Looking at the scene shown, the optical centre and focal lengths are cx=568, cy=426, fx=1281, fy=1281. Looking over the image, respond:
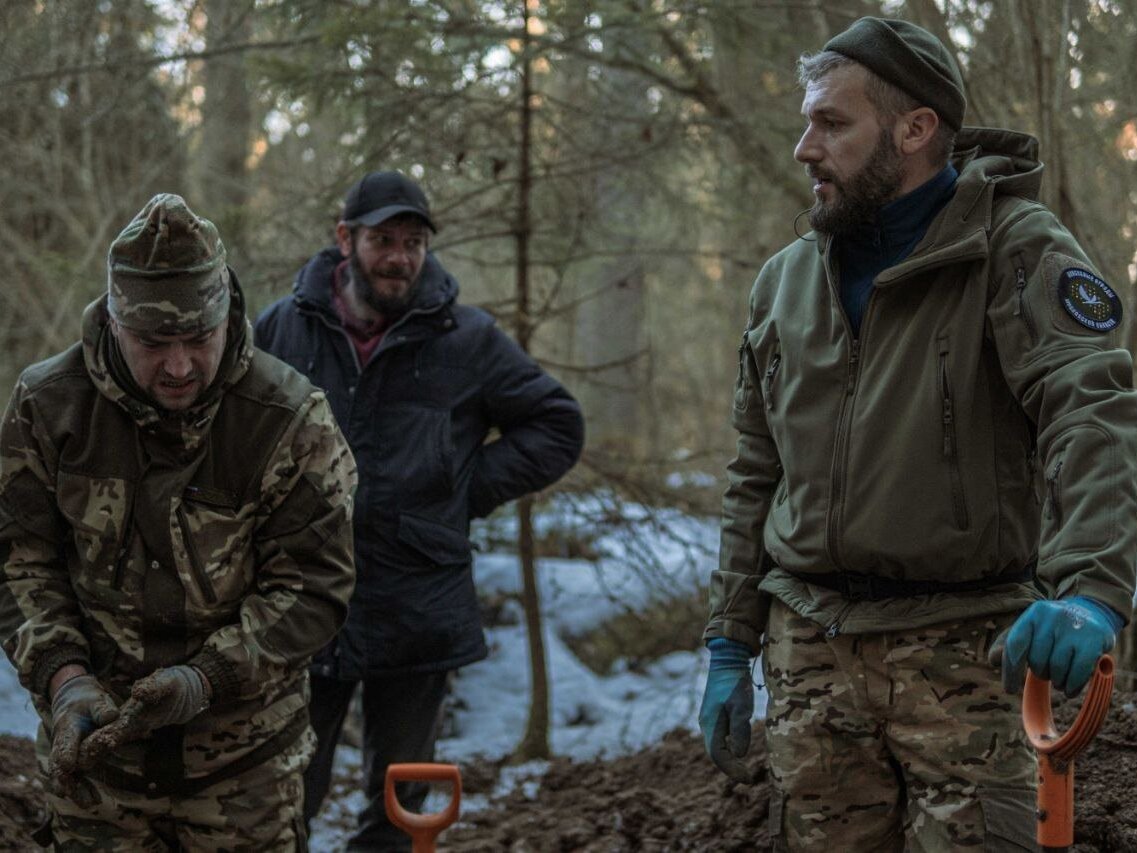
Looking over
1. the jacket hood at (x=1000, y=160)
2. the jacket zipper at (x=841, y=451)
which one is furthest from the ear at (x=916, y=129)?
the jacket zipper at (x=841, y=451)

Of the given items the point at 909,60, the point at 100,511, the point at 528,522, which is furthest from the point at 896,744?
the point at 528,522

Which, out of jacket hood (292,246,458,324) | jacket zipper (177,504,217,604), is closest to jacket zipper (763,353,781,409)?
jacket zipper (177,504,217,604)

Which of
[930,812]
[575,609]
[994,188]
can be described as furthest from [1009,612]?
[575,609]

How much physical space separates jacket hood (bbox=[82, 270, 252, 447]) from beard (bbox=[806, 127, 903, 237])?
4.90 feet

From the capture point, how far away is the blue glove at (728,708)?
313 cm

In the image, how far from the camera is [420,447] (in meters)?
4.55

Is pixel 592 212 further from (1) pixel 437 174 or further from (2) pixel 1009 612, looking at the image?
(2) pixel 1009 612

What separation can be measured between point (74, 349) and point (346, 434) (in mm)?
1398

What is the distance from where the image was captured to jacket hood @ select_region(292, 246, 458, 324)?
4.64 meters

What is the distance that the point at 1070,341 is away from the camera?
2.57 metres

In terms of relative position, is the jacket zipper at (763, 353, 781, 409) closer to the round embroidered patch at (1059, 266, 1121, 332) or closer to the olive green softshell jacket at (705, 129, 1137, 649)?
the olive green softshell jacket at (705, 129, 1137, 649)

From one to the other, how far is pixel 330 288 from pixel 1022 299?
2.76 metres

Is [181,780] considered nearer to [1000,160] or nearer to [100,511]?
[100,511]

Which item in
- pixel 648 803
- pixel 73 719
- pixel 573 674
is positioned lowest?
pixel 573 674
